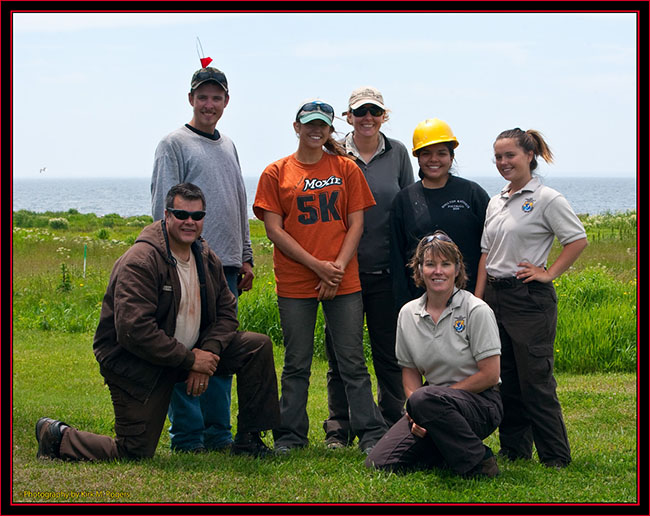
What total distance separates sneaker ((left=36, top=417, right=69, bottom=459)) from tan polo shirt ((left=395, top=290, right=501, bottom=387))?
225cm

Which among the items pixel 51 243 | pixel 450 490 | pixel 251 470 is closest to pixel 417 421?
pixel 450 490

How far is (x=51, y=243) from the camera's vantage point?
20.2m

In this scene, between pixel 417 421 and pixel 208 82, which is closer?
pixel 417 421

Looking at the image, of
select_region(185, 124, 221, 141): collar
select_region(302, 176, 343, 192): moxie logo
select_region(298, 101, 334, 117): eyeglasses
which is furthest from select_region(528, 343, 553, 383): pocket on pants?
select_region(185, 124, 221, 141): collar

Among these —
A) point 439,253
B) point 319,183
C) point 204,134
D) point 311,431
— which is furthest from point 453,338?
point 204,134

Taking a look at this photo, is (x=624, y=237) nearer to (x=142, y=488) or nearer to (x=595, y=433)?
(x=595, y=433)

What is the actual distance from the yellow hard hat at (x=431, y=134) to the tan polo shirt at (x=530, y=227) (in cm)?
57

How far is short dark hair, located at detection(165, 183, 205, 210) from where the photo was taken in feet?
16.9

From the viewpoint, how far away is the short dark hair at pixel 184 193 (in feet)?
16.9

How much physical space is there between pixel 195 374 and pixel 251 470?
687mm

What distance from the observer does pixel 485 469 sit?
4758 millimetres

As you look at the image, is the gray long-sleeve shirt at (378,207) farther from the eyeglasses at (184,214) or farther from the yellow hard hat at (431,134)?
the eyeglasses at (184,214)

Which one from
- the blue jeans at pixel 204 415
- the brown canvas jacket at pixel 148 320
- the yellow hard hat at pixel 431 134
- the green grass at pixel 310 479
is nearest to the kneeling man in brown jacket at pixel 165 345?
the brown canvas jacket at pixel 148 320

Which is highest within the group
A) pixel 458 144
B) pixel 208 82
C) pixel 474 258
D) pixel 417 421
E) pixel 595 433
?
pixel 208 82
